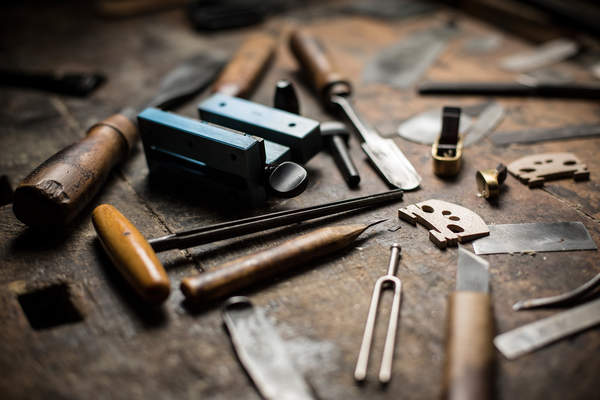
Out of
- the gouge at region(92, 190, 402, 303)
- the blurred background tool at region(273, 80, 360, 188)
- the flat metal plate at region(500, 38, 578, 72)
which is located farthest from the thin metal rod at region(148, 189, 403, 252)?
the flat metal plate at region(500, 38, 578, 72)

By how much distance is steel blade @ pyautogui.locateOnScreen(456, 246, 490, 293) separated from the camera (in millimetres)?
1186

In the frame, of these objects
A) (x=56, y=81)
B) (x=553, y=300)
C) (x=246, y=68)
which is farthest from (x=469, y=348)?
(x=56, y=81)

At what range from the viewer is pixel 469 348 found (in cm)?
99

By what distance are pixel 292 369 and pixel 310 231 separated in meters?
0.47

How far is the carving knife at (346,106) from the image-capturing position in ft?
5.26

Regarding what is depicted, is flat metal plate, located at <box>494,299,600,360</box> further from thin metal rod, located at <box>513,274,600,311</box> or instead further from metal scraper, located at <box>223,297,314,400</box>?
metal scraper, located at <box>223,297,314,400</box>

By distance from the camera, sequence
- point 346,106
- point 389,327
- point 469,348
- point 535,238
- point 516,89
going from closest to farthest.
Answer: point 469,348 → point 389,327 → point 535,238 → point 346,106 → point 516,89

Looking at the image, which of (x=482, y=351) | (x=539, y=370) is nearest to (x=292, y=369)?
(x=482, y=351)

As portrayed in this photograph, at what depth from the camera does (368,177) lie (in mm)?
1640

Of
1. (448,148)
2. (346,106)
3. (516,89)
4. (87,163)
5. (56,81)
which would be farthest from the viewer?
(56,81)

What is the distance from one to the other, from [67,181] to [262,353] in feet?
2.50

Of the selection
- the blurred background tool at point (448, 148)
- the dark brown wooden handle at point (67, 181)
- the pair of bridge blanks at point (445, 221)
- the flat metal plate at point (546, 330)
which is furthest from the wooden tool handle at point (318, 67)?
the flat metal plate at point (546, 330)

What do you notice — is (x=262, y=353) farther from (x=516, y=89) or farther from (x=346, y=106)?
(x=516, y=89)

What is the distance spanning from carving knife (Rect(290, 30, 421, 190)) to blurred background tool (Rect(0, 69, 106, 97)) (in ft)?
3.08
